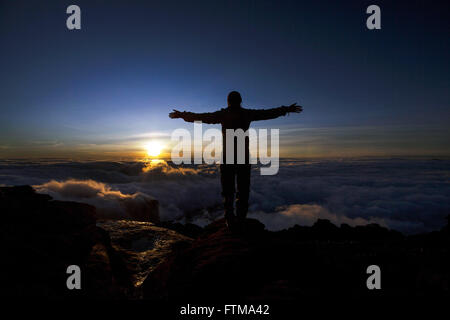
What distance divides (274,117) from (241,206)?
2.43 meters

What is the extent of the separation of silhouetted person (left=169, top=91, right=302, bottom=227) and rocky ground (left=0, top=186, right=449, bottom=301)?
0.66 m

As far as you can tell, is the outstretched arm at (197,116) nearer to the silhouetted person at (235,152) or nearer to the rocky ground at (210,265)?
the silhouetted person at (235,152)

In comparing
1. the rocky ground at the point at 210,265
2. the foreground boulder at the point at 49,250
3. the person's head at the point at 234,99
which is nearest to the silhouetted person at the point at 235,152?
the person's head at the point at 234,99

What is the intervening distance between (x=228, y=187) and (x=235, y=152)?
3.01ft

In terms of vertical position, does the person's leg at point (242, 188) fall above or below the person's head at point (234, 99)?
below

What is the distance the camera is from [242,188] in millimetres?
4695

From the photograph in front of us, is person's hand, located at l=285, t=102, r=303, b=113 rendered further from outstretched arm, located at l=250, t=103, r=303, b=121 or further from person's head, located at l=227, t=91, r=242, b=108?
person's head, located at l=227, t=91, r=242, b=108

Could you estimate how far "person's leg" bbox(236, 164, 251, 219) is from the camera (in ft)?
15.2

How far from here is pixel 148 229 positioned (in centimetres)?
1110

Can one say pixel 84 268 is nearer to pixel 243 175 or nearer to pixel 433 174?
pixel 243 175

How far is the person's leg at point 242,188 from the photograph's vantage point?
4645 millimetres

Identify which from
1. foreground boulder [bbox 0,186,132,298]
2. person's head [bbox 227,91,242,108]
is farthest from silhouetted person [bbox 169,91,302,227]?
foreground boulder [bbox 0,186,132,298]

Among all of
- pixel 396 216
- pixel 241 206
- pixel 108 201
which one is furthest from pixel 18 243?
pixel 396 216

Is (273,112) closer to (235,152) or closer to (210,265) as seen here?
(235,152)
